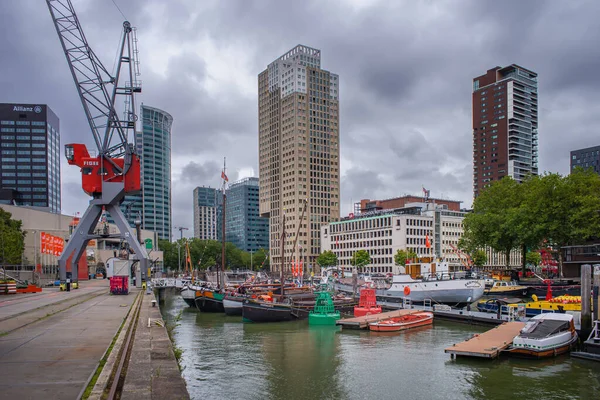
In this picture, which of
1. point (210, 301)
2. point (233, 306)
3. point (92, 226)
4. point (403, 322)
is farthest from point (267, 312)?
point (92, 226)

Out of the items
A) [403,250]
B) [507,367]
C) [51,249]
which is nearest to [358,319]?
[507,367]

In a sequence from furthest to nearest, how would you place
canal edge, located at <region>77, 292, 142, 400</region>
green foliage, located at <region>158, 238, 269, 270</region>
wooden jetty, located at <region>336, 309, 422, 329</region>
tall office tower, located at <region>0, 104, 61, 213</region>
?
green foliage, located at <region>158, 238, 269, 270</region> → tall office tower, located at <region>0, 104, 61, 213</region> → wooden jetty, located at <region>336, 309, 422, 329</region> → canal edge, located at <region>77, 292, 142, 400</region>

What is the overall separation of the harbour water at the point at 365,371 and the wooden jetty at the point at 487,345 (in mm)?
492

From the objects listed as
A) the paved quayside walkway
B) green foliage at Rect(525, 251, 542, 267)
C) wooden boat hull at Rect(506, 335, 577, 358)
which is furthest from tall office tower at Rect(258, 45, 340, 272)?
wooden boat hull at Rect(506, 335, 577, 358)

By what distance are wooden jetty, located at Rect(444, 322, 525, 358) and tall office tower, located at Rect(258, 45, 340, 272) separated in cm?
13677

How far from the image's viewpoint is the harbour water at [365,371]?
844 inches

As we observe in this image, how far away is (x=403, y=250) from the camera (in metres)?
128

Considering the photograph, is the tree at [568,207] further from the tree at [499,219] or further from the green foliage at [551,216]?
the tree at [499,219]

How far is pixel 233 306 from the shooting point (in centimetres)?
5244

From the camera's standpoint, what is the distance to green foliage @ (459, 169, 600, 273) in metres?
68.4

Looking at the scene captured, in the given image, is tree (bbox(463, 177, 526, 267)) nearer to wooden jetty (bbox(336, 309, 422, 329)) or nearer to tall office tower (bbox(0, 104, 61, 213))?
wooden jetty (bbox(336, 309, 422, 329))

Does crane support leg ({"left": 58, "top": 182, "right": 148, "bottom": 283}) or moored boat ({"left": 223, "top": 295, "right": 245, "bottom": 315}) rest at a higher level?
crane support leg ({"left": 58, "top": 182, "right": 148, "bottom": 283})

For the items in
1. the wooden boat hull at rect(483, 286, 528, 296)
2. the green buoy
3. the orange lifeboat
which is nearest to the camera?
the green buoy

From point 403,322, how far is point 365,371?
50.6ft
